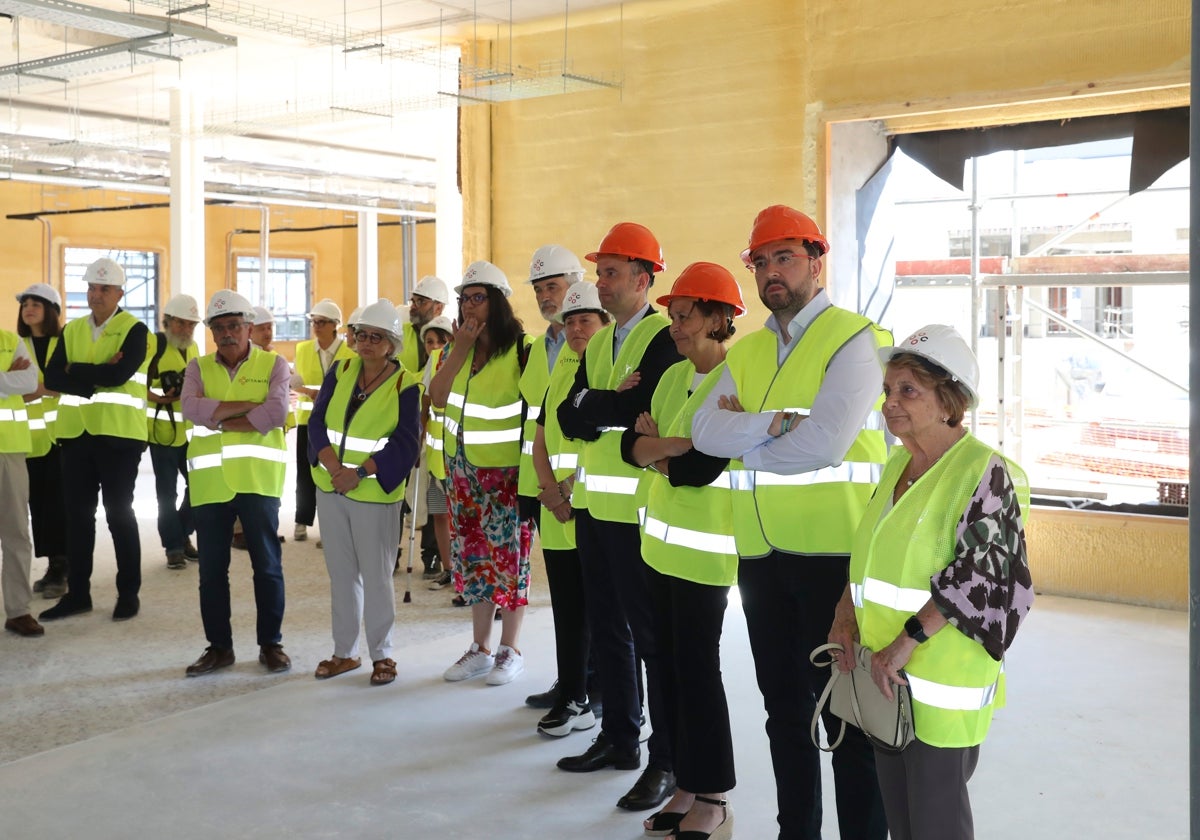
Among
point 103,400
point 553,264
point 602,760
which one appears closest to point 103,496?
point 103,400

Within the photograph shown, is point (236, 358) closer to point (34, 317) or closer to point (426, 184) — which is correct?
point (34, 317)

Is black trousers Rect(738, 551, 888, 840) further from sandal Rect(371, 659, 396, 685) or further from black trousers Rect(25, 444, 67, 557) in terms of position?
black trousers Rect(25, 444, 67, 557)

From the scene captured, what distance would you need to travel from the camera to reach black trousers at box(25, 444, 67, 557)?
276 inches

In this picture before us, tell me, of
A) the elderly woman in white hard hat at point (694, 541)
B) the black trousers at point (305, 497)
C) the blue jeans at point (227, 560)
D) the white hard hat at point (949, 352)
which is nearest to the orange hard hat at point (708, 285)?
the elderly woman in white hard hat at point (694, 541)

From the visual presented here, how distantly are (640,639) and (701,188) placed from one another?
4.38 m

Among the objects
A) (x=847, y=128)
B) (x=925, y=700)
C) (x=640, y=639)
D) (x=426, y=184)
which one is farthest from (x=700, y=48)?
(x=426, y=184)

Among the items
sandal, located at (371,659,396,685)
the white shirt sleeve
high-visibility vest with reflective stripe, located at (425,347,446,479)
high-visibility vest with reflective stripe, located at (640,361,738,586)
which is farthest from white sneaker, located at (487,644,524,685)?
the white shirt sleeve

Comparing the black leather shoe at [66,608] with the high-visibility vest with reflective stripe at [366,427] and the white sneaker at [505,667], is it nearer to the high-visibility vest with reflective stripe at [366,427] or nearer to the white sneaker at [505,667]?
the high-visibility vest with reflective stripe at [366,427]

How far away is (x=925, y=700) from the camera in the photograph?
7.77 feet

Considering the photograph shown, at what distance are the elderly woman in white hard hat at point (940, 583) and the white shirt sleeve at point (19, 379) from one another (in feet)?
15.9

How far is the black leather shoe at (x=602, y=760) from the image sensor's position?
4016mm

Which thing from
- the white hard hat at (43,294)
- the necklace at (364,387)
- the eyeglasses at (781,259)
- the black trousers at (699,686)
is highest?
the white hard hat at (43,294)

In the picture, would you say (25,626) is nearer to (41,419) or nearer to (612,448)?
(41,419)

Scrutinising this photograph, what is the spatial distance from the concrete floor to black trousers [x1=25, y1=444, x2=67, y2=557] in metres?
1.12
